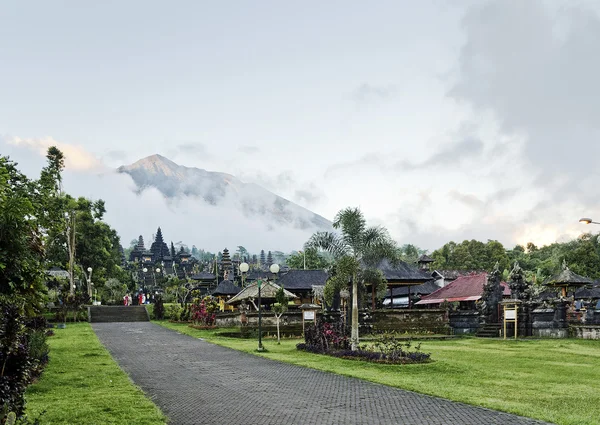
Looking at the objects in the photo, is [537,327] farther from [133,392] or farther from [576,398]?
[133,392]

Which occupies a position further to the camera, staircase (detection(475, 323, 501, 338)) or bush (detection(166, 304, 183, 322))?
bush (detection(166, 304, 183, 322))

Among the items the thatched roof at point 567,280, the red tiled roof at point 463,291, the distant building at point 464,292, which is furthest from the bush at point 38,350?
the thatched roof at point 567,280

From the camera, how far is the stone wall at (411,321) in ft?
123

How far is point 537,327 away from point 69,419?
3182 cm

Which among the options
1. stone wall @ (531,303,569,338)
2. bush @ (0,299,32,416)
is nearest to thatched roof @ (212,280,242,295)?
stone wall @ (531,303,569,338)

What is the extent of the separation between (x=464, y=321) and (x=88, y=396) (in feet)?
102

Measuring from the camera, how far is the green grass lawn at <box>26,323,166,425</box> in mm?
10766

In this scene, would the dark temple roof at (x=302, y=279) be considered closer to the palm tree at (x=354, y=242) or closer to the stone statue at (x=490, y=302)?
the stone statue at (x=490, y=302)

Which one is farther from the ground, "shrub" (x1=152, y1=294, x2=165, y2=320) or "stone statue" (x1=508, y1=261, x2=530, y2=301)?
"stone statue" (x1=508, y1=261, x2=530, y2=301)

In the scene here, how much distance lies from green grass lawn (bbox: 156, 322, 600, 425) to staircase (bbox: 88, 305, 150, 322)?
2386 centimetres

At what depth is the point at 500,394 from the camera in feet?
45.4

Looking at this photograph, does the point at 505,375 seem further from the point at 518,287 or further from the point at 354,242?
the point at 518,287

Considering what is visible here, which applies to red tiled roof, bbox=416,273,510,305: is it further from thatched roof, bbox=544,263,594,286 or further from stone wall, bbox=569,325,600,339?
stone wall, bbox=569,325,600,339

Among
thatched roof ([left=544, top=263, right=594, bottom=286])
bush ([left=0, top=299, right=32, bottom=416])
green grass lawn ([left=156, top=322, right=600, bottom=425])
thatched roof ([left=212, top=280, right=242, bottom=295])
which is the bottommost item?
green grass lawn ([left=156, top=322, right=600, bottom=425])
